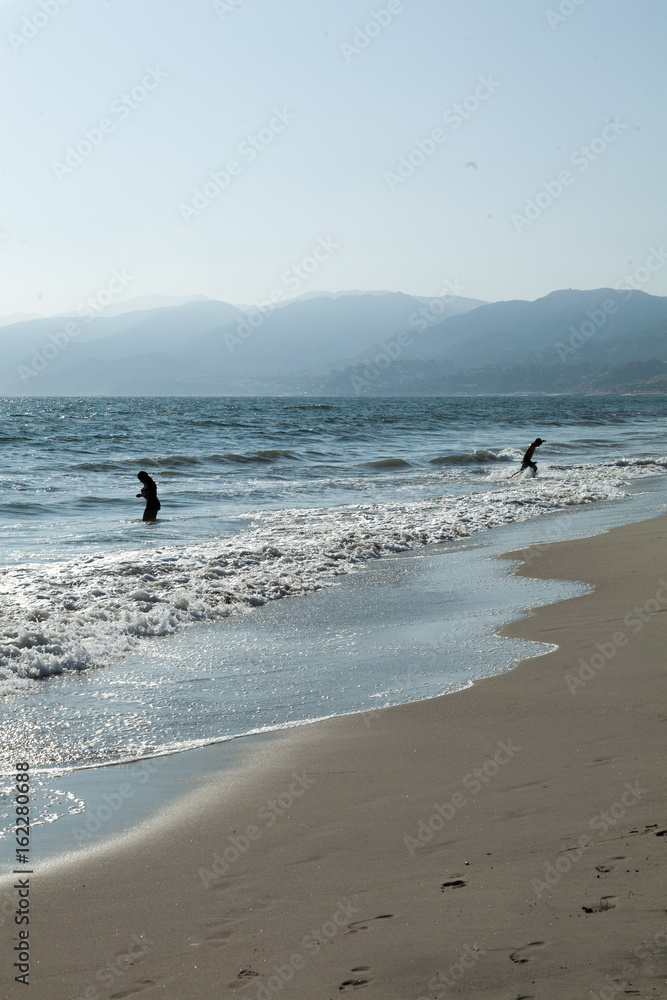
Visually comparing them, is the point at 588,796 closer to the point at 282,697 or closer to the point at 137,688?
the point at 282,697

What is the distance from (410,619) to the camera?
8.16m

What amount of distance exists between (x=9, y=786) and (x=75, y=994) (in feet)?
6.41

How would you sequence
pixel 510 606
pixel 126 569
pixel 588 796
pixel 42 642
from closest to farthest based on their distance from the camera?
pixel 588 796, pixel 42 642, pixel 510 606, pixel 126 569

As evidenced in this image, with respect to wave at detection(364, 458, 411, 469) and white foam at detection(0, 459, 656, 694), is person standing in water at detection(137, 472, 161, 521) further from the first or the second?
wave at detection(364, 458, 411, 469)

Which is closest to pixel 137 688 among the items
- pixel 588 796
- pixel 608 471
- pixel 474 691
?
pixel 474 691
